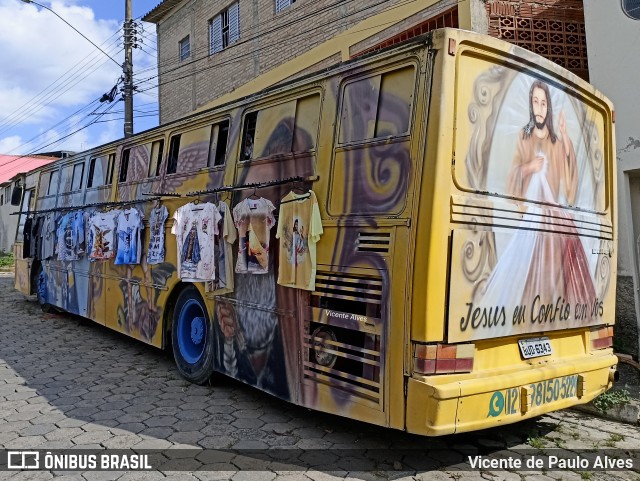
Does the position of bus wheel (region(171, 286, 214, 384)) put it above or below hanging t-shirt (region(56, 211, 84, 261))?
below

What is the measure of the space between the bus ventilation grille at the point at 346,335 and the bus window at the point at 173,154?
3085 millimetres

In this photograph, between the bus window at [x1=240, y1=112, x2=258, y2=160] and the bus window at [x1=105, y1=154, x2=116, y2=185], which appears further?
the bus window at [x1=105, y1=154, x2=116, y2=185]

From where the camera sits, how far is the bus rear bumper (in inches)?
121

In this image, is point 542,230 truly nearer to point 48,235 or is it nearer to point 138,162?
point 138,162

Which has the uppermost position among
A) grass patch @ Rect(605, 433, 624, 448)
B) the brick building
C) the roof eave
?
the roof eave

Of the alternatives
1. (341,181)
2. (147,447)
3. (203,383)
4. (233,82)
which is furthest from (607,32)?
(233,82)

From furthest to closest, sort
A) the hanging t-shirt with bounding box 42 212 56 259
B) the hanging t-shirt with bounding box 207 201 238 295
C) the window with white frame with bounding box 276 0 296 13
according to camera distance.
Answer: the window with white frame with bounding box 276 0 296 13 < the hanging t-shirt with bounding box 42 212 56 259 < the hanging t-shirt with bounding box 207 201 238 295

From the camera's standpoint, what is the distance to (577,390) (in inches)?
153

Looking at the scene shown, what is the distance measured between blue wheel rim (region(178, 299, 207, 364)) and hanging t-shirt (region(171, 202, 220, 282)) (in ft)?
1.52

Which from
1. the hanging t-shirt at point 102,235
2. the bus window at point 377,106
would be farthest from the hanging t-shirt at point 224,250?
the hanging t-shirt at point 102,235

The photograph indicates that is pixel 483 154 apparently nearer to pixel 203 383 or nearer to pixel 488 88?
pixel 488 88

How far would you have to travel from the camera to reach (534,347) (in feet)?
12.1

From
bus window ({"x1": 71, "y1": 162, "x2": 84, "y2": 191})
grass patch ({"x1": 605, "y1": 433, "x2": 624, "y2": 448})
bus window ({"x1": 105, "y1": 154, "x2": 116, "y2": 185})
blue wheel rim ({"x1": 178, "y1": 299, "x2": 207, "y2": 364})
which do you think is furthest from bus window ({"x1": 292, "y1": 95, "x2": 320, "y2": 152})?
bus window ({"x1": 71, "y1": 162, "x2": 84, "y2": 191})

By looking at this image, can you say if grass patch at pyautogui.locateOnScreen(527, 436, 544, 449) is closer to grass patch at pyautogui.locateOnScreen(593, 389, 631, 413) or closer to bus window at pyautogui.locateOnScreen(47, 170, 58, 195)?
grass patch at pyautogui.locateOnScreen(593, 389, 631, 413)
